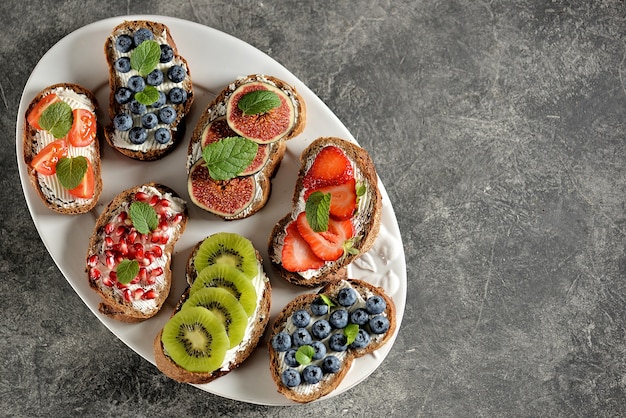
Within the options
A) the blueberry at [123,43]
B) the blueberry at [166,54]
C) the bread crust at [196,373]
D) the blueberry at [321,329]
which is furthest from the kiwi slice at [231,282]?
the blueberry at [123,43]

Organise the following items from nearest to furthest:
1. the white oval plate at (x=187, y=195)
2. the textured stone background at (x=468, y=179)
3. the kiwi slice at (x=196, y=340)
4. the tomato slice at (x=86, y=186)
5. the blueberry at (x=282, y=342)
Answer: the kiwi slice at (x=196, y=340)
the blueberry at (x=282, y=342)
the tomato slice at (x=86, y=186)
the white oval plate at (x=187, y=195)
the textured stone background at (x=468, y=179)

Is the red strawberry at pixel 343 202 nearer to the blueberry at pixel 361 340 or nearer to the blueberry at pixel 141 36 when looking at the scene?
the blueberry at pixel 361 340

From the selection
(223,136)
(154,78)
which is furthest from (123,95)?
(223,136)

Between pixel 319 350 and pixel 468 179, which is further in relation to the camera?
pixel 468 179

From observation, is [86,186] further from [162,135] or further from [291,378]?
[291,378]

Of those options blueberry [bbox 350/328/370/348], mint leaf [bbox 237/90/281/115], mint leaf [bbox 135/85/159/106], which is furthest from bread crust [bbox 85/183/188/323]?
blueberry [bbox 350/328/370/348]
